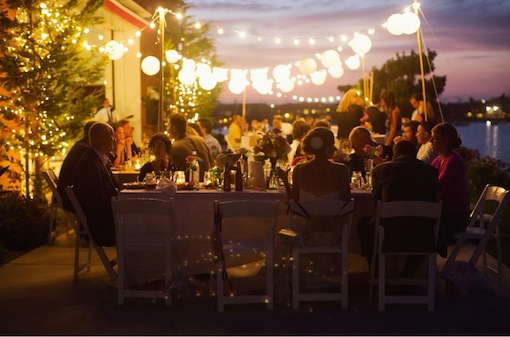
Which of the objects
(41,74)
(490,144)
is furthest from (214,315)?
(490,144)

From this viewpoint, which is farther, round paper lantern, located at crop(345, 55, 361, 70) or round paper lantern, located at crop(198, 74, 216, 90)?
round paper lantern, located at crop(345, 55, 361, 70)

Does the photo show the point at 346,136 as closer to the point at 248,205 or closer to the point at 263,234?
the point at 263,234

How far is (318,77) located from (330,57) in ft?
8.33

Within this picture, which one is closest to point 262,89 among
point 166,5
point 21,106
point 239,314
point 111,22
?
point 111,22

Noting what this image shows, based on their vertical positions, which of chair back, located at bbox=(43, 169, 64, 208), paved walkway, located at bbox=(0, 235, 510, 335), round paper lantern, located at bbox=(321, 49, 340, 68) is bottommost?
paved walkway, located at bbox=(0, 235, 510, 335)

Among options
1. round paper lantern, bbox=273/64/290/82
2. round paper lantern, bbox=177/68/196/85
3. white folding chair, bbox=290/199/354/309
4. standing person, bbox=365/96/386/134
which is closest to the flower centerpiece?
white folding chair, bbox=290/199/354/309

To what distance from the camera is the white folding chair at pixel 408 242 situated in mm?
5609

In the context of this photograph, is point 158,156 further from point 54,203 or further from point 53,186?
point 54,203

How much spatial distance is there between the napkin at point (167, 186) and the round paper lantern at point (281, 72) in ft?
31.0

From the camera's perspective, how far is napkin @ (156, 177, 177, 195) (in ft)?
21.0

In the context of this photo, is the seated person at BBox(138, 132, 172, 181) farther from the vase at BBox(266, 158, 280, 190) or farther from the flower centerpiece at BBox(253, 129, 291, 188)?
the vase at BBox(266, 158, 280, 190)

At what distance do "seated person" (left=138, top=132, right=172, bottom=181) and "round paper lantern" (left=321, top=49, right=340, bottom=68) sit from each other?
769cm

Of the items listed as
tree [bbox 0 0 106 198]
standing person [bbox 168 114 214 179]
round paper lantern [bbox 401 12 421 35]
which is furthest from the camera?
round paper lantern [bbox 401 12 421 35]

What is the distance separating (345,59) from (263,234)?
31.5ft
